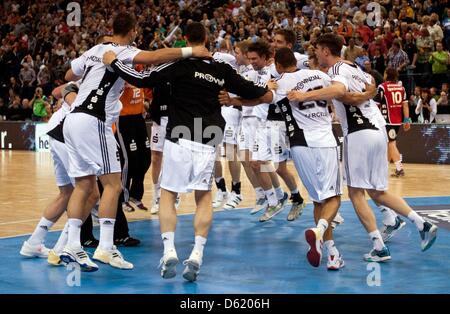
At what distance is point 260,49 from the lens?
9.99 metres

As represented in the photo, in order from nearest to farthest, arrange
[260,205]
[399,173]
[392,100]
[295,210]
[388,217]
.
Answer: [388,217], [295,210], [260,205], [399,173], [392,100]

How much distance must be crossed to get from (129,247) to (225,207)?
3151 mm

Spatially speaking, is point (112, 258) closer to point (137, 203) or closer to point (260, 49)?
point (260, 49)

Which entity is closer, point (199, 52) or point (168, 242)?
point (168, 242)

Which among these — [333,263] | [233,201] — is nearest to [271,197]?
[233,201]

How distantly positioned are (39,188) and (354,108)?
25.2 ft

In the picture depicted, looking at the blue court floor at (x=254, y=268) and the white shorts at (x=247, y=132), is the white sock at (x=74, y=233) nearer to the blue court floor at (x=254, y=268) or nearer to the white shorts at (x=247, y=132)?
the blue court floor at (x=254, y=268)

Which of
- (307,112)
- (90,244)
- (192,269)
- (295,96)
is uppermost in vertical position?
(295,96)

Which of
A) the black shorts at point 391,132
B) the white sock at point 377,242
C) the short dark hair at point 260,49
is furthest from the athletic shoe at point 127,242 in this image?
the black shorts at point 391,132

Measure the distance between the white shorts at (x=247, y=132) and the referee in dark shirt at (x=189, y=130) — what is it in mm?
4162

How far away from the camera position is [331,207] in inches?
313

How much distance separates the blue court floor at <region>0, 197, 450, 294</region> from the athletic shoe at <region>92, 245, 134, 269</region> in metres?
0.07
